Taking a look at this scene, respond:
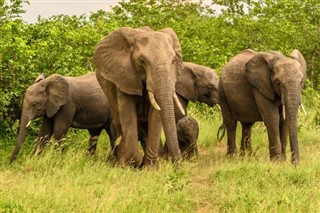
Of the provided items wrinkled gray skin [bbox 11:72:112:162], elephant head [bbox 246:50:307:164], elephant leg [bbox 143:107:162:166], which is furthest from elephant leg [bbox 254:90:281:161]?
wrinkled gray skin [bbox 11:72:112:162]

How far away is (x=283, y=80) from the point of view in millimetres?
7914

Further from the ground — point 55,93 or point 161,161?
point 55,93

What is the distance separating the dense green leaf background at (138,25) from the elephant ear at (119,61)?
1986 mm

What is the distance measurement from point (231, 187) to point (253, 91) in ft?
9.91

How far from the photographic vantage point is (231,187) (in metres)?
6.18

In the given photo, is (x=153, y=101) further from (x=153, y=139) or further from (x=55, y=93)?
(x=55, y=93)

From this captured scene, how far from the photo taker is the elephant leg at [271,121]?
27.2 ft

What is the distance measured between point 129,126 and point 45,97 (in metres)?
2.40

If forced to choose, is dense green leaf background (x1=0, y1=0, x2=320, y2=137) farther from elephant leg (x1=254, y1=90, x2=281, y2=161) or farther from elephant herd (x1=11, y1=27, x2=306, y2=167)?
elephant leg (x1=254, y1=90, x2=281, y2=161)

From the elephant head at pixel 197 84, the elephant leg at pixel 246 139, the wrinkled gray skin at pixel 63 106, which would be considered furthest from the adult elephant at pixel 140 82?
the elephant leg at pixel 246 139

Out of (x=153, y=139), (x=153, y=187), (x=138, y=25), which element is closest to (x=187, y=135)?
(x=153, y=139)

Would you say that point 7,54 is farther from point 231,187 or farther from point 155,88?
point 231,187

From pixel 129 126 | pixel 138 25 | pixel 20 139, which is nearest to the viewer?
pixel 129 126

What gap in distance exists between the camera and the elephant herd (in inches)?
283
